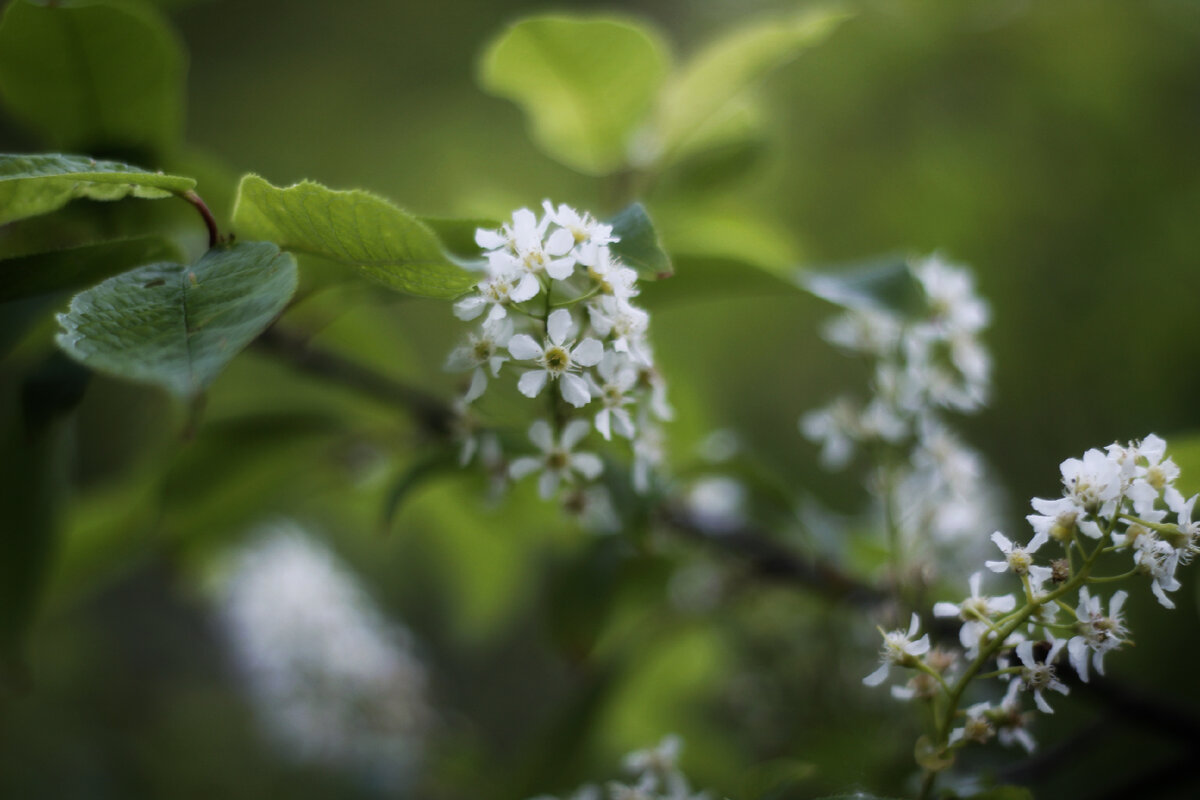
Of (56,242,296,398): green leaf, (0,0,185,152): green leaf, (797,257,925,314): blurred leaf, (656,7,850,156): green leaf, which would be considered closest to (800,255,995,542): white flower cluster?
(797,257,925,314): blurred leaf

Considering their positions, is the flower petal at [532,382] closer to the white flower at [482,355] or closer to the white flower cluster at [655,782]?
the white flower at [482,355]

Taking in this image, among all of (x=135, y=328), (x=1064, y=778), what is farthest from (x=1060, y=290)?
(x=135, y=328)

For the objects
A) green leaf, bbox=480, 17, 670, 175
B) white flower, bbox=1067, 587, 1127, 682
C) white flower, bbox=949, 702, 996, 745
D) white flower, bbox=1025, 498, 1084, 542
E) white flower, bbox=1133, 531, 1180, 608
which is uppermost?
green leaf, bbox=480, 17, 670, 175

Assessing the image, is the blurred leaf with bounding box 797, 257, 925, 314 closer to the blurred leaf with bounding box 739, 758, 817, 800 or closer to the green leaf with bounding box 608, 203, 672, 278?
the green leaf with bounding box 608, 203, 672, 278

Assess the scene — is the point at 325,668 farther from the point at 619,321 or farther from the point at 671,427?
the point at 619,321

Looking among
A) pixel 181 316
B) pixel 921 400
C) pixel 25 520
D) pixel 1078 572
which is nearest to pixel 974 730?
pixel 1078 572

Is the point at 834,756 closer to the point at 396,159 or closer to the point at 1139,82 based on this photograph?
the point at 1139,82
